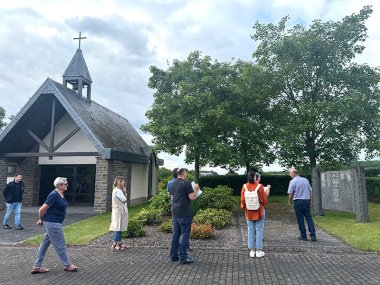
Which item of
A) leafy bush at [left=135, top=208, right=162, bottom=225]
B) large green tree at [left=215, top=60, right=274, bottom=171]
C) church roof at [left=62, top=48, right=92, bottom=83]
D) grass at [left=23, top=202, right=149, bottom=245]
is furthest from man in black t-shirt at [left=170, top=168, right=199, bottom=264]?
church roof at [left=62, top=48, right=92, bottom=83]

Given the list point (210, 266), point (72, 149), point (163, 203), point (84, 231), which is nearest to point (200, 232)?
point (210, 266)

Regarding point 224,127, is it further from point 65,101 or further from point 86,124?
point 65,101

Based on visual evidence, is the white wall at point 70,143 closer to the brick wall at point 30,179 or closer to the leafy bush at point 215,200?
the brick wall at point 30,179

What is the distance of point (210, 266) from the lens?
6.77 metres

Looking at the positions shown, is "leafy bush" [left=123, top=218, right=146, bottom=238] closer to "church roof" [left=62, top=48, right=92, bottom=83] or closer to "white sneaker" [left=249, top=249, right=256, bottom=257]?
"white sneaker" [left=249, top=249, right=256, bottom=257]

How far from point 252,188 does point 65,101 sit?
1117 cm

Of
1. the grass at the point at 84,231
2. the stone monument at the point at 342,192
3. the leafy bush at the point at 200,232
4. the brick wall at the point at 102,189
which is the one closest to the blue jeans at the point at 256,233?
the leafy bush at the point at 200,232

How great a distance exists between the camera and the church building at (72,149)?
16078 mm

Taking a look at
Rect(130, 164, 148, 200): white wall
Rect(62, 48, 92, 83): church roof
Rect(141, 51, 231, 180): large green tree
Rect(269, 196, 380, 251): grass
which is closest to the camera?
Rect(269, 196, 380, 251): grass

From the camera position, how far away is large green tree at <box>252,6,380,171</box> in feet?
48.8

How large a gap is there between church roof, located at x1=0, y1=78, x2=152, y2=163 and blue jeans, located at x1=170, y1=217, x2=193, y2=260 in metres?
8.86

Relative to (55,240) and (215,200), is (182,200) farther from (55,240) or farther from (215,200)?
(215,200)

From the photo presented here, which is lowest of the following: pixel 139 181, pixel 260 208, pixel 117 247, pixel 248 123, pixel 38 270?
pixel 38 270

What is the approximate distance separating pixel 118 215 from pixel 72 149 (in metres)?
11.8
